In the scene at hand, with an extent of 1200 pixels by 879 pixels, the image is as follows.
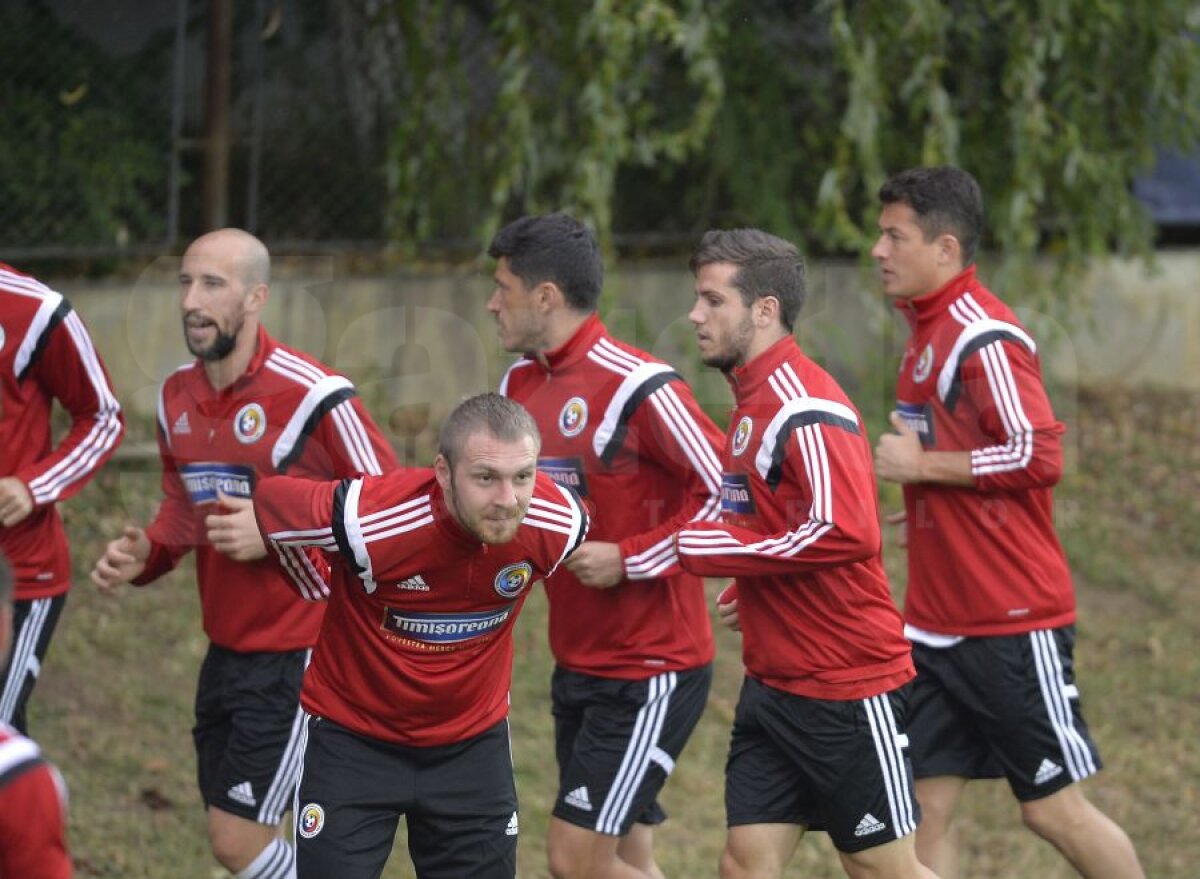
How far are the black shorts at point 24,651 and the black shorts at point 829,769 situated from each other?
2.13m

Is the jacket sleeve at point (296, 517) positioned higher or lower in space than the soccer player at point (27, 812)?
higher

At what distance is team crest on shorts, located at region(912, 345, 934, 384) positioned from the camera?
17.2 feet

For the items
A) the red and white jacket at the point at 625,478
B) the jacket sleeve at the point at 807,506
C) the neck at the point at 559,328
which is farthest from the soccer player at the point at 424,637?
the neck at the point at 559,328

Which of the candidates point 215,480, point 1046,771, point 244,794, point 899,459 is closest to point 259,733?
point 244,794

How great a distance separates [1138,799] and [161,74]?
6.07 metres

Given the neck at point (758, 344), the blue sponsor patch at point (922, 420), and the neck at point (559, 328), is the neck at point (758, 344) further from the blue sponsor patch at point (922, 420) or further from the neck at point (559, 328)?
the blue sponsor patch at point (922, 420)

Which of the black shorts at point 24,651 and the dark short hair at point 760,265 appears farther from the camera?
the black shorts at point 24,651

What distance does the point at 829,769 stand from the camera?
14.8 ft

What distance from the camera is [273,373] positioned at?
510cm

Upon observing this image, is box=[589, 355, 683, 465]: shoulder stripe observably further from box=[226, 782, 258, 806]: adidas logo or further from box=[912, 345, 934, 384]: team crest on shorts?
box=[226, 782, 258, 806]: adidas logo

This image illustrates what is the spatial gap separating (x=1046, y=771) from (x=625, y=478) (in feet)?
4.87

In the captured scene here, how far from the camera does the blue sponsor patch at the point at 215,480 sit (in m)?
5.07

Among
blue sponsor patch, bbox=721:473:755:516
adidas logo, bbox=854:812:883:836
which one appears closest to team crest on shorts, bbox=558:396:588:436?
blue sponsor patch, bbox=721:473:755:516

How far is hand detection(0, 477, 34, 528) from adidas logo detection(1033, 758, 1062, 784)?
3019 mm
